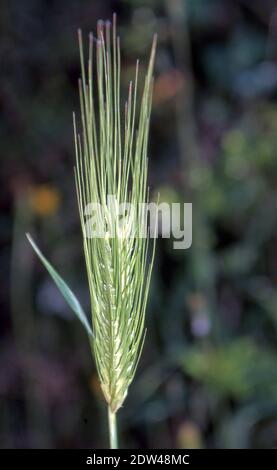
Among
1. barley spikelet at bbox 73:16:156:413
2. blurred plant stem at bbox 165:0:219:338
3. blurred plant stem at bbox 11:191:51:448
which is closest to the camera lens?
barley spikelet at bbox 73:16:156:413

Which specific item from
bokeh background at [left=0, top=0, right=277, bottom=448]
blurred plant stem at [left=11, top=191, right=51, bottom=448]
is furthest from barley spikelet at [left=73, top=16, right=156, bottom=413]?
blurred plant stem at [left=11, top=191, right=51, bottom=448]

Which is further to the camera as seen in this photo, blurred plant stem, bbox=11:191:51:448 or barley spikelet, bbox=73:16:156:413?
blurred plant stem, bbox=11:191:51:448

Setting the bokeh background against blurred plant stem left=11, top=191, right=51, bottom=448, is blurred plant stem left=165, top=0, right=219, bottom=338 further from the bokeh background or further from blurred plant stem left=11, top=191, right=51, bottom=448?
blurred plant stem left=11, top=191, right=51, bottom=448

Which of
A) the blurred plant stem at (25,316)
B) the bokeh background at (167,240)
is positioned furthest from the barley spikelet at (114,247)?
the blurred plant stem at (25,316)

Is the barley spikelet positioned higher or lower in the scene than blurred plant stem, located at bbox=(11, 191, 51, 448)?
lower

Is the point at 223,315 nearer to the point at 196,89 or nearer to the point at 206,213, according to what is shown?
the point at 206,213

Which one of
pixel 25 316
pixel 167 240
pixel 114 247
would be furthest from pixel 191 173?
pixel 114 247

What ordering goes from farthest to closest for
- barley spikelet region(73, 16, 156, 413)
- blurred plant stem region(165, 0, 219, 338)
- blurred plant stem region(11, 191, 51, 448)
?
blurred plant stem region(11, 191, 51, 448) → blurred plant stem region(165, 0, 219, 338) → barley spikelet region(73, 16, 156, 413)
